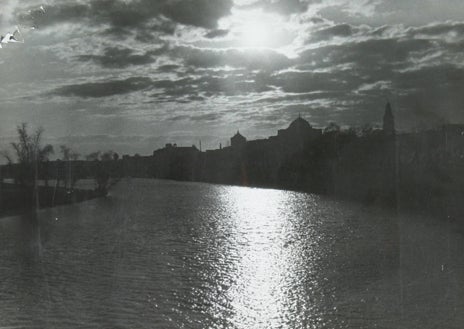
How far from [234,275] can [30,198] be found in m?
46.6

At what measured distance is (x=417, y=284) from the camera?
18.6m

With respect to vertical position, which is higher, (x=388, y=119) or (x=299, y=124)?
(x=299, y=124)

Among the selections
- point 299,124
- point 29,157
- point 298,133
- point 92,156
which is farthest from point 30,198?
point 299,124

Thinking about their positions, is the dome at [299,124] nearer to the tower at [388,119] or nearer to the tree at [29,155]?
the tower at [388,119]

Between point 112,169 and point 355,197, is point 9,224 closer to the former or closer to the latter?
point 355,197

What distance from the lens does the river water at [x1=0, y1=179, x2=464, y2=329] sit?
14812 mm

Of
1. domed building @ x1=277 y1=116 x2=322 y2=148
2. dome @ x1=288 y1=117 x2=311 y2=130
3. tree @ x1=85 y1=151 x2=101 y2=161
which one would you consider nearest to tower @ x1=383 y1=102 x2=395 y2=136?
domed building @ x1=277 y1=116 x2=322 y2=148

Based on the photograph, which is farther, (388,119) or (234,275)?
(388,119)

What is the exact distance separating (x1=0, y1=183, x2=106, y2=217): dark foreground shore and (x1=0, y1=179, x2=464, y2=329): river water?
14653mm

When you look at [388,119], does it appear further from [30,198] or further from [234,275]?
[234,275]

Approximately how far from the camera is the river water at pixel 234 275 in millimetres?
14812

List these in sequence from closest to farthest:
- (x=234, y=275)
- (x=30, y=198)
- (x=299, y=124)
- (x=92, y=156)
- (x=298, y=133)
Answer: (x=234, y=275) → (x=30, y=198) → (x=92, y=156) → (x=298, y=133) → (x=299, y=124)

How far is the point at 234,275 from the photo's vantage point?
20.8m

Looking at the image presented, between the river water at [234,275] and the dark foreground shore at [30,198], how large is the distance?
577 inches
